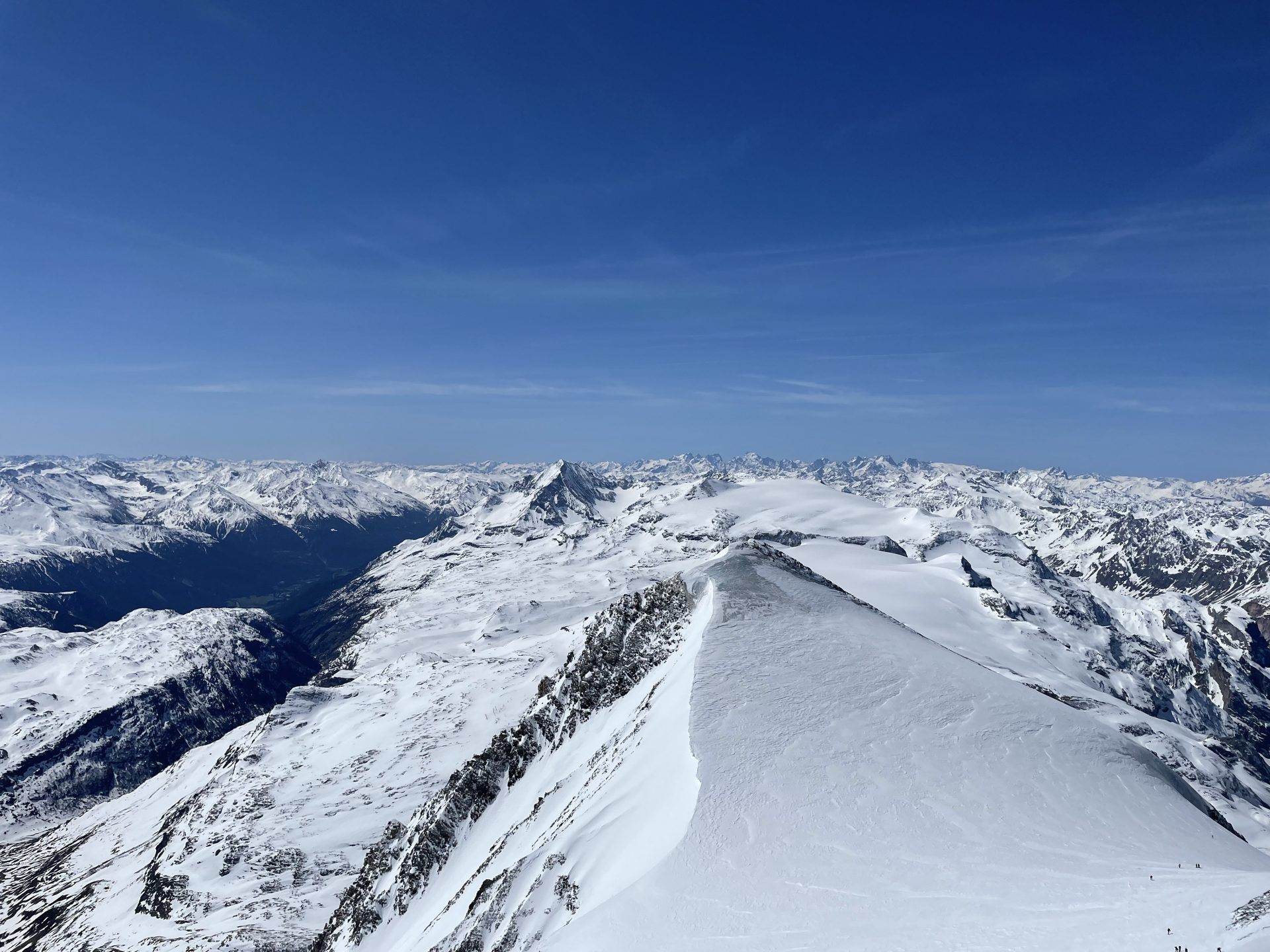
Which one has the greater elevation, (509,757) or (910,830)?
(910,830)

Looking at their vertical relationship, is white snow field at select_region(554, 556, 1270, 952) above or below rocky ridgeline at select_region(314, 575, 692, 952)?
above

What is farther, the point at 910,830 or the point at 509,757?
the point at 509,757

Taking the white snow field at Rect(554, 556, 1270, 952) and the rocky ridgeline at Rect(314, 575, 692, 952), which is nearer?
the white snow field at Rect(554, 556, 1270, 952)

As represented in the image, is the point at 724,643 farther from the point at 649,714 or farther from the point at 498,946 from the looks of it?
the point at 498,946


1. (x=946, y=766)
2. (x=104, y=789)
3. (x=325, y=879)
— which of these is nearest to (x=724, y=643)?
(x=946, y=766)

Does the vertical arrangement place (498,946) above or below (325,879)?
above

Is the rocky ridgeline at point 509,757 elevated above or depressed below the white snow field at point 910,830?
below

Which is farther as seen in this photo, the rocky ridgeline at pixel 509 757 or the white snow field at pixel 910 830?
the rocky ridgeline at pixel 509 757

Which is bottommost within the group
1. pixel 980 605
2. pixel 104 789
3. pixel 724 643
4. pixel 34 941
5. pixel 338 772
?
pixel 104 789
